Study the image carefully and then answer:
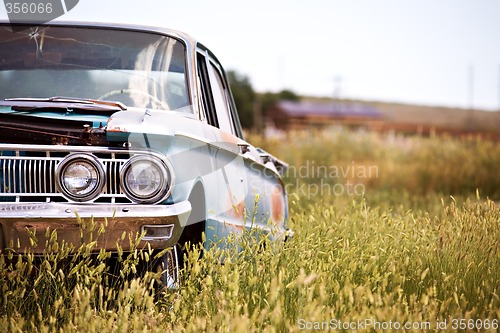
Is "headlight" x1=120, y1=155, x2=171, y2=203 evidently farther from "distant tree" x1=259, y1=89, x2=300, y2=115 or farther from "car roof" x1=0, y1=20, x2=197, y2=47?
"distant tree" x1=259, y1=89, x2=300, y2=115

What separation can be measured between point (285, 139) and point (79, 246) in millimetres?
14481

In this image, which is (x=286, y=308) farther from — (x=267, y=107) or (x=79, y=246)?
(x=267, y=107)

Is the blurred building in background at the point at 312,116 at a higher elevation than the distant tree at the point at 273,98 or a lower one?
lower

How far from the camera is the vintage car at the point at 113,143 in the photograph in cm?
371

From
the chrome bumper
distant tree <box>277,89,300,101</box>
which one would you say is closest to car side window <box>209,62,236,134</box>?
the chrome bumper

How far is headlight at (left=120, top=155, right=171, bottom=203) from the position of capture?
12.3ft

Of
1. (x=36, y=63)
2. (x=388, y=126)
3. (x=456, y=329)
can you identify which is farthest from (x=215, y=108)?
(x=388, y=126)

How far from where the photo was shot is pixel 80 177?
12.3 ft

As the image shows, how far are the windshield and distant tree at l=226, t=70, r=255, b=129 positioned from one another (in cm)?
4272

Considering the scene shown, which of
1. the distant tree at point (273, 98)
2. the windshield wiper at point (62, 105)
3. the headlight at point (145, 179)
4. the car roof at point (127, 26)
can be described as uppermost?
the car roof at point (127, 26)

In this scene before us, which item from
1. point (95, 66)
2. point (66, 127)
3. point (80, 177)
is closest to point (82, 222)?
point (80, 177)

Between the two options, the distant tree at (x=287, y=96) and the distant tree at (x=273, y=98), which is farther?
the distant tree at (x=287, y=96)

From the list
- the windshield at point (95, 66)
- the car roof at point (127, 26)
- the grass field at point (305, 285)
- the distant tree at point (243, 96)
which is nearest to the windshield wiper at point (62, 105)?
the windshield at point (95, 66)

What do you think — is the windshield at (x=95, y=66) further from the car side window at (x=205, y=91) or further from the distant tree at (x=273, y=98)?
the distant tree at (x=273, y=98)
